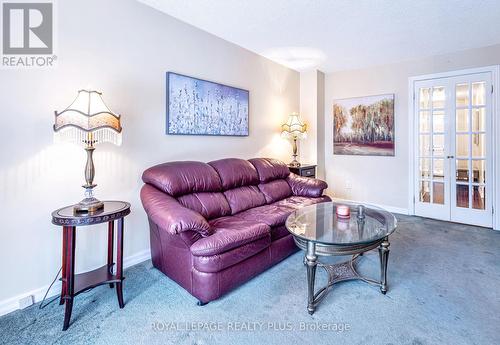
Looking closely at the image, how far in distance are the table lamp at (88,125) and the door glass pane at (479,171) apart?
4.44 m

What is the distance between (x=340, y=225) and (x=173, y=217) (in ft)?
4.26

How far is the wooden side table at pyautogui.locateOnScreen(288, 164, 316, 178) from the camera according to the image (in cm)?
411

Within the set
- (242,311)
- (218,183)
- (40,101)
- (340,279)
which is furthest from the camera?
(218,183)

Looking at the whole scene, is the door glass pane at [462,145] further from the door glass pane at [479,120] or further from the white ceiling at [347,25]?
the white ceiling at [347,25]

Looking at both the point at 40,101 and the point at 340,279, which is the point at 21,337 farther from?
the point at 340,279

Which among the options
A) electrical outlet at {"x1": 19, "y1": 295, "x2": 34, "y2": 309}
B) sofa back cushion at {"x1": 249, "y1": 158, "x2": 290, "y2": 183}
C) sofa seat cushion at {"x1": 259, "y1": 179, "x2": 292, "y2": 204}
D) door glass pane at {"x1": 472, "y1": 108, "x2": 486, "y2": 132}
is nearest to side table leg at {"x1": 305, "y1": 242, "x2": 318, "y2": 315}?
sofa seat cushion at {"x1": 259, "y1": 179, "x2": 292, "y2": 204}

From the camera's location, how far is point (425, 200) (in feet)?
13.4

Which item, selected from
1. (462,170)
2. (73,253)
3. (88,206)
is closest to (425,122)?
(462,170)

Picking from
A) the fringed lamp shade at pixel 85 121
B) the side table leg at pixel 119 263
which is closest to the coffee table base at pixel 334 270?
the side table leg at pixel 119 263

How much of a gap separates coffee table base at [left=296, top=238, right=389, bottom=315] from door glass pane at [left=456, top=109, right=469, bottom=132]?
105 inches

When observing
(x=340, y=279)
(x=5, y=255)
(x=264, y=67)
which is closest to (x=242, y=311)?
(x=340, y=279)

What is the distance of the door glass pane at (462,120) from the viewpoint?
3.67 meters

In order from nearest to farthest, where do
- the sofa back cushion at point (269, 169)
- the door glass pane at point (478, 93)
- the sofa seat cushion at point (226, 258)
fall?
the sofa seat cushion at point (226, 258) → the sofa back cushion at point (269, 169) → the door glass pane at point (478, 93)

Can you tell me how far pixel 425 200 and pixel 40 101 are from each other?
485 cm
